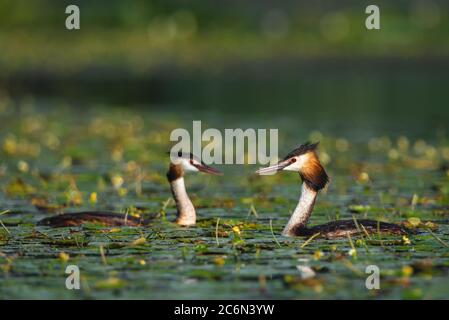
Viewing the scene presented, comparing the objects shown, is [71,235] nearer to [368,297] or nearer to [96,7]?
[368,297]

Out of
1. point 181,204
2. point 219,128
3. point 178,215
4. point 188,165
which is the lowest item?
point 178,215

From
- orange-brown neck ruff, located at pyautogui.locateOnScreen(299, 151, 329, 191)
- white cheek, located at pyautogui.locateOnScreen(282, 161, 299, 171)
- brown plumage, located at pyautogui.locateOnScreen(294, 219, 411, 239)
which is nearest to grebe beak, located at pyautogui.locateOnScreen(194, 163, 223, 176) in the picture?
white cheek, located at pyautogui.locateOnScreen(282, 161, 299, 171)

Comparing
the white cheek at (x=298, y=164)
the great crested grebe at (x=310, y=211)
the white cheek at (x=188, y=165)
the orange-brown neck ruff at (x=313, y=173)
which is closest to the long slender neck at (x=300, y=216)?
the great crested grebe at (x=310, y=211)

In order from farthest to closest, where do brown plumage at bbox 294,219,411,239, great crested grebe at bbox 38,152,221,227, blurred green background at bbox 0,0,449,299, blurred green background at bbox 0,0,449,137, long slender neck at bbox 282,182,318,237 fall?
blurred green background at bbox 0,0,449,137 → great crested grebe at bbox 38,152,221,227 → long slender neck at bbox 282,182,318,237 → brown plumage at bbox 294,219,411,239 → blurred green background at bbox 0,0,449,299

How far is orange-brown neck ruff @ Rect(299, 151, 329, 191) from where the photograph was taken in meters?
13.6

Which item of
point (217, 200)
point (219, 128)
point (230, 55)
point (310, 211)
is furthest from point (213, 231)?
point (230, 55)

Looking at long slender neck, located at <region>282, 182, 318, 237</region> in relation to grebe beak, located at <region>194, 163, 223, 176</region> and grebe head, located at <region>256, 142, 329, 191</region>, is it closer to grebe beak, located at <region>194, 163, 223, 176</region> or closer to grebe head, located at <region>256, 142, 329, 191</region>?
grebe head, located at <region>256, 142, 329, 191</region>

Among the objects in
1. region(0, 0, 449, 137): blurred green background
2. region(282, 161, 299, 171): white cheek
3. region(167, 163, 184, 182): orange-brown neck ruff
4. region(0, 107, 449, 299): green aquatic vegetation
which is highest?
region(0, 0, 449, 137): blurred green background

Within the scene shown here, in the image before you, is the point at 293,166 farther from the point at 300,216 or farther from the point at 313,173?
the point at 300,216

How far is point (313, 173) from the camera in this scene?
1359cm

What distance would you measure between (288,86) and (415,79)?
487cm

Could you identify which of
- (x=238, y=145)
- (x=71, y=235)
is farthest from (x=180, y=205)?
(x=238, y=145)

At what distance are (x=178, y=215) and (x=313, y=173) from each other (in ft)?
6.68

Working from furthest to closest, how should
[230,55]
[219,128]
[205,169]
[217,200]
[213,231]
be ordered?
[230,55]
[219,128]
[217,200]
[205,169]
[213,231]
